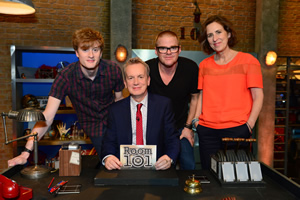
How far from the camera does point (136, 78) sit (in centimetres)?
198

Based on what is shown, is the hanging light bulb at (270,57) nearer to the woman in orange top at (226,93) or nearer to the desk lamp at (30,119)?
the woman in orange top at (226,93)

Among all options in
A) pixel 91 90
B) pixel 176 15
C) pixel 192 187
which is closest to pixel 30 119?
pixel 91 90

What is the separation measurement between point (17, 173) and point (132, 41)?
3.40m

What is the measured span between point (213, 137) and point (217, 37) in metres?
0.85

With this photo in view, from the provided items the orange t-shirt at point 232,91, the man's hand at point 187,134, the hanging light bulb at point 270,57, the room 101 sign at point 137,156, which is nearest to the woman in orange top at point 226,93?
the orange t-shirt at point 232,91

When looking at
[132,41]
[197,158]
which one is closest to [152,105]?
[197,158]

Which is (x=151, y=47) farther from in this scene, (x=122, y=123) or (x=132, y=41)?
(x=122, y=123)

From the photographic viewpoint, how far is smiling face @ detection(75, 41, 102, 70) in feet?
6.79

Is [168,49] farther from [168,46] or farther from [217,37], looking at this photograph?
[217,37]

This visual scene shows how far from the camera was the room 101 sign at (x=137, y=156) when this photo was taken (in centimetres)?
161

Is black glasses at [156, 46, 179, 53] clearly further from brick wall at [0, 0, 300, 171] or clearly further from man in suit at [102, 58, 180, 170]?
brick wall at [0, 0, 300, 171]

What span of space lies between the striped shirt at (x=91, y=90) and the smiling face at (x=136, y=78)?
1.29 feet

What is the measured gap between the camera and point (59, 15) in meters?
4.38

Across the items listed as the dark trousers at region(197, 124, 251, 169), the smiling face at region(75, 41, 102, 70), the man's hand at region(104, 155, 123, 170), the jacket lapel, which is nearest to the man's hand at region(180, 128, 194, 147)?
the dark trousers at region(197, 124, 251, 169)
